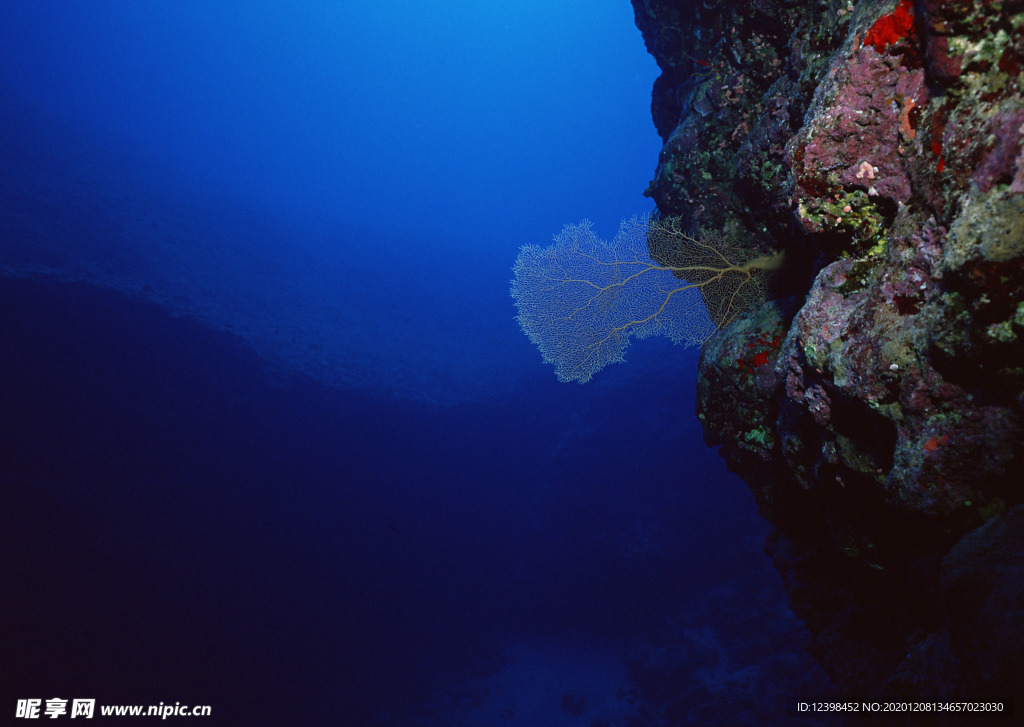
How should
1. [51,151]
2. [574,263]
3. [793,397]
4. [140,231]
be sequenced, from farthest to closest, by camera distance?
[51,151] → [140,231] → [574,263] → [793,397]

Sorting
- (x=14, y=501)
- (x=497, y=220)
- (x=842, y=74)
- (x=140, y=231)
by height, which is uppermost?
(x=497, y=220)

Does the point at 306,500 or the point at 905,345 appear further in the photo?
the point at 306,500

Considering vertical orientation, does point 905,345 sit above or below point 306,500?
below

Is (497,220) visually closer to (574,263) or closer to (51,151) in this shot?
(51,151)

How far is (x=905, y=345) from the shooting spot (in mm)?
2219

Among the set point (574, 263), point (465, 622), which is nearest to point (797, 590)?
point (574, 263)

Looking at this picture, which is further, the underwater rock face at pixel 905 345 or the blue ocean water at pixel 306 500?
the blue ocean water at pixel 306 500

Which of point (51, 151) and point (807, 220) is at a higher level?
point (51, 151)

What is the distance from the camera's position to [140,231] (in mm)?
23031

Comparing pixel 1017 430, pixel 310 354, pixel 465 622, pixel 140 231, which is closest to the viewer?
pixel 1017 430

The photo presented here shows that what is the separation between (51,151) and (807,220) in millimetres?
39919

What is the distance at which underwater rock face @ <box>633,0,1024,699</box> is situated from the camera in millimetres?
1773

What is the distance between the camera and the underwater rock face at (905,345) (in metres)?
1.77

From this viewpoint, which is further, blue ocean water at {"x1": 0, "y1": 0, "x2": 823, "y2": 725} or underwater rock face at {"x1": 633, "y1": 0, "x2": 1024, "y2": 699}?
blue ocean water at {"x1": 0, "y1": 0, "x2": 823, "y2": 725}
